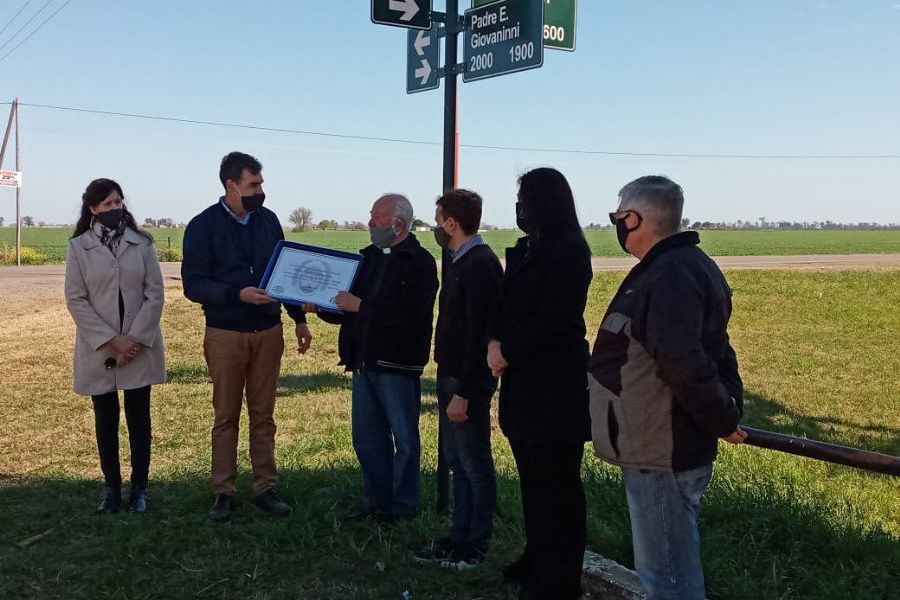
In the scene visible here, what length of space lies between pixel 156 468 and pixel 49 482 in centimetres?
74

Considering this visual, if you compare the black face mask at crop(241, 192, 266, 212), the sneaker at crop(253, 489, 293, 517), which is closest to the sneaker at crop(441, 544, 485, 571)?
the sneaker at crop(253, 489, 293, 517)

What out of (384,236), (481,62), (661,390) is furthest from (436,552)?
(481,62)

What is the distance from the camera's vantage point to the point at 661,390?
2752 mm

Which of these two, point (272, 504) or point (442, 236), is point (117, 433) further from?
point (442, 236)

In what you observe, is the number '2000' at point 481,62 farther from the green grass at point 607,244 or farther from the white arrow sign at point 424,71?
the green grass at point 607,244

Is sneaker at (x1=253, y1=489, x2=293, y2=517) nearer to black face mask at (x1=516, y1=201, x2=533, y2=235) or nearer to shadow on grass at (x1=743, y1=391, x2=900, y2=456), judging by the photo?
black face mask at (x1=516, y1=201, x2=533, y2=235)

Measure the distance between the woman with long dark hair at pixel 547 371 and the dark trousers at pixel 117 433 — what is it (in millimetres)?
2659

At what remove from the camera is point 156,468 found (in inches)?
243

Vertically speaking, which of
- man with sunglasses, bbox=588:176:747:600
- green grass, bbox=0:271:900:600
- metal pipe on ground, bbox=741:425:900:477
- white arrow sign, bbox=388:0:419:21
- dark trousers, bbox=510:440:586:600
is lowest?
green grass, bbox=0:271:900:600

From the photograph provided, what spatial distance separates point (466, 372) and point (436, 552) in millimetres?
1076

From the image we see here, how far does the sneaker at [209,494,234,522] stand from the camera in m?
4.88

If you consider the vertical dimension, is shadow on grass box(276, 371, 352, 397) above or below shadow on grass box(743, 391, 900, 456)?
above

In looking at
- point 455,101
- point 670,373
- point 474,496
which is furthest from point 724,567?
point 455,101

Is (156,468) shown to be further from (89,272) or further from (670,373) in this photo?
(670,373)
